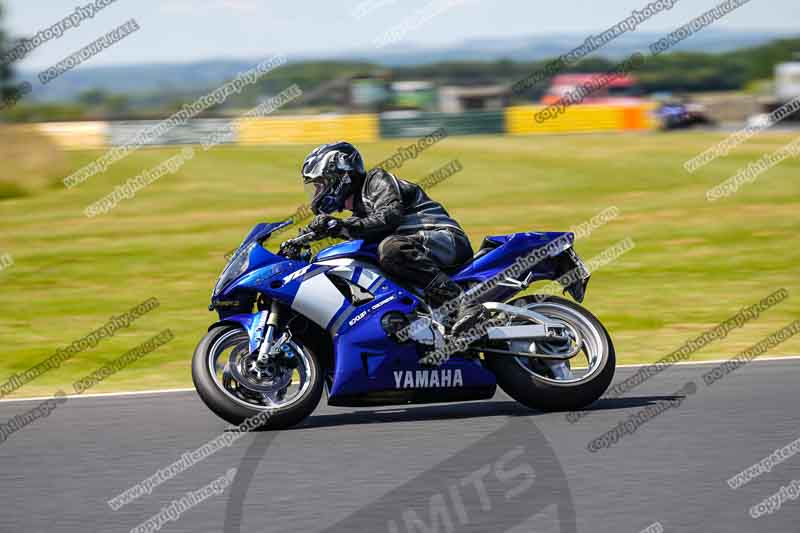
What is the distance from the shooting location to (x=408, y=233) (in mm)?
7871

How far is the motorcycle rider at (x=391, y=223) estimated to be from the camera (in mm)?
7633

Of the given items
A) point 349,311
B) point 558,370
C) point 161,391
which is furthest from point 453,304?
point 161,391

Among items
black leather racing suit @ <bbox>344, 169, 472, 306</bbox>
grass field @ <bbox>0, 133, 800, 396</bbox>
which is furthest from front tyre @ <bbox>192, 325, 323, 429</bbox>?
grass field @ <bbox>0, 133, 800, 396</bbox>

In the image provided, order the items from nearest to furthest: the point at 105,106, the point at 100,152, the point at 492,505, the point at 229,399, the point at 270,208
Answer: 1. the point at 492,505
2. the point at 229,399
3. the point at 270,208
4. the point at 100,152
5. the point at 105,106

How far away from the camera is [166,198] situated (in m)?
26.4

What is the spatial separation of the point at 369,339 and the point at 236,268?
34.8 inches

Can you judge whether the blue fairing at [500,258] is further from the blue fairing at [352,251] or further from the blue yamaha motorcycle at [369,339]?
the blue fairing at [352,251]

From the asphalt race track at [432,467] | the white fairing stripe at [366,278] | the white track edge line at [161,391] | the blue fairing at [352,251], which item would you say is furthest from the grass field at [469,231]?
the white fairing stripe at [366,278]

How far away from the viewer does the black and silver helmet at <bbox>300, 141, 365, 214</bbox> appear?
7719 millimetres

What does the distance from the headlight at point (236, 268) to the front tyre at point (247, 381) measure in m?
0.25

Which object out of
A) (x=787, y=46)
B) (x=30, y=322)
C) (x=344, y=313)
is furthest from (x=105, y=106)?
(x=344, y=313)

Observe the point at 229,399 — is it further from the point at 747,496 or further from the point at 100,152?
the point at 100,152

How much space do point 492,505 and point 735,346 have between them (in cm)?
524

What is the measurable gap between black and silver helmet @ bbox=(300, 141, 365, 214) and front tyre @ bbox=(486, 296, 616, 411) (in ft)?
4.11
